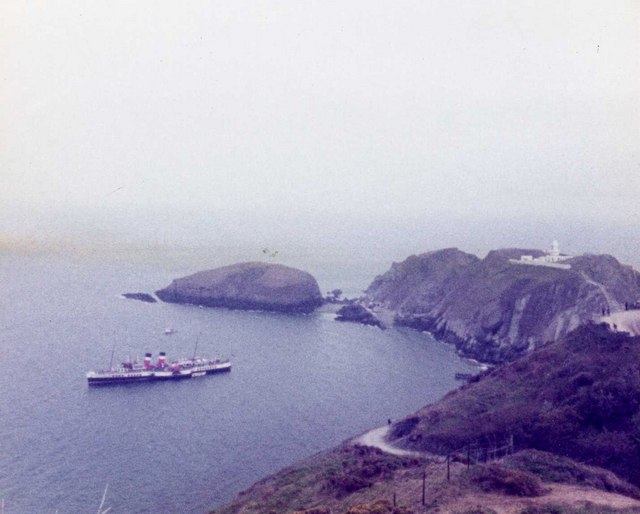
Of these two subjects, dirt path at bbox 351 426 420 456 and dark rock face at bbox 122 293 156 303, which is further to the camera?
dark rock face at bbox 122 293 156 303

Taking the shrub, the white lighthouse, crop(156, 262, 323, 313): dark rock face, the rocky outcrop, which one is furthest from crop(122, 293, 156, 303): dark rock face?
the shrub

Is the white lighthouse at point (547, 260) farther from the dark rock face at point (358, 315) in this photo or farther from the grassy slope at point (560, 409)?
the grassy slope at point (560, 409)

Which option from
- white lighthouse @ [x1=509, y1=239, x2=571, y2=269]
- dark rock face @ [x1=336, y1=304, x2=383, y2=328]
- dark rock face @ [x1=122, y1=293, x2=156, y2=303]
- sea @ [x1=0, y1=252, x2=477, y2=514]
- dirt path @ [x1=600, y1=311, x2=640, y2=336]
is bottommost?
sea @ [x1=0, y1=252, x2=477, y2=514]

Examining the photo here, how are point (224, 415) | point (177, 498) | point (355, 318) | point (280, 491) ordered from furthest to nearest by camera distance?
point (355, 318) < point (224, 415) < point (177, 498) < point (280, 491)

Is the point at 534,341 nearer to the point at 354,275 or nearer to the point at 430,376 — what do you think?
the point at 430,376

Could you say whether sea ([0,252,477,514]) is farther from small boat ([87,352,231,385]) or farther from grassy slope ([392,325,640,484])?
grassy slope ([392,325,640,484])

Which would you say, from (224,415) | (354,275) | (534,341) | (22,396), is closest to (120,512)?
(224,415)

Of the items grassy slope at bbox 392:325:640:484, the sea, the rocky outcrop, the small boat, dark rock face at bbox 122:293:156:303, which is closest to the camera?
grassy slope at bbox 392:325:640:484

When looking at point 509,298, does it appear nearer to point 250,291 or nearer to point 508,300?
point 508,300

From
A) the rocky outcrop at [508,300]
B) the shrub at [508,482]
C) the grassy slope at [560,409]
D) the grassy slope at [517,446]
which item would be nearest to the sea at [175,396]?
the rocky outcrop at [508,300]
